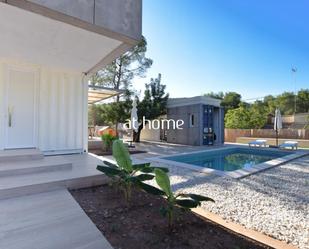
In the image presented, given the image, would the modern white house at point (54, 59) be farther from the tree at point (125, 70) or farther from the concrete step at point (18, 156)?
the tree at point (125, 70)

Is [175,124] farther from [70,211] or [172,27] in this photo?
[70,211]

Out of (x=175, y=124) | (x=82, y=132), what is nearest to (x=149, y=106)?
(x=175, y=124)

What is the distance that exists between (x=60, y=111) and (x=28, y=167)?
3.11 metres

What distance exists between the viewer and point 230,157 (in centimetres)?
1213

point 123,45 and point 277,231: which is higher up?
point 123,45

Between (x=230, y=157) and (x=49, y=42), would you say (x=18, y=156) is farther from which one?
(x=230, y=157)

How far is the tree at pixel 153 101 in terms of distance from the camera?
53.5ft

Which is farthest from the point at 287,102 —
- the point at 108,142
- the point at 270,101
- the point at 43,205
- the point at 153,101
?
the point at 43,205

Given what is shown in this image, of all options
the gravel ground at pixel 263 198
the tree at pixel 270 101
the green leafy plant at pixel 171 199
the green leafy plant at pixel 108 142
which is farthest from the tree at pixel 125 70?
the tree at pixel 270 101

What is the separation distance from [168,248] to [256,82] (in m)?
32.5

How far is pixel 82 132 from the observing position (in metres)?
8.02

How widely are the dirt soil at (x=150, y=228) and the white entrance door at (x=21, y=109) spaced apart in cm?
408

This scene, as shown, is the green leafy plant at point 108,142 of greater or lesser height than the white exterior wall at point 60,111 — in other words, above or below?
below

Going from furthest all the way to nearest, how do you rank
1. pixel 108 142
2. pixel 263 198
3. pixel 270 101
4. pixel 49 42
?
pixel 270 101, pixel 108 142, pixel 49 42, pixel 263 198
